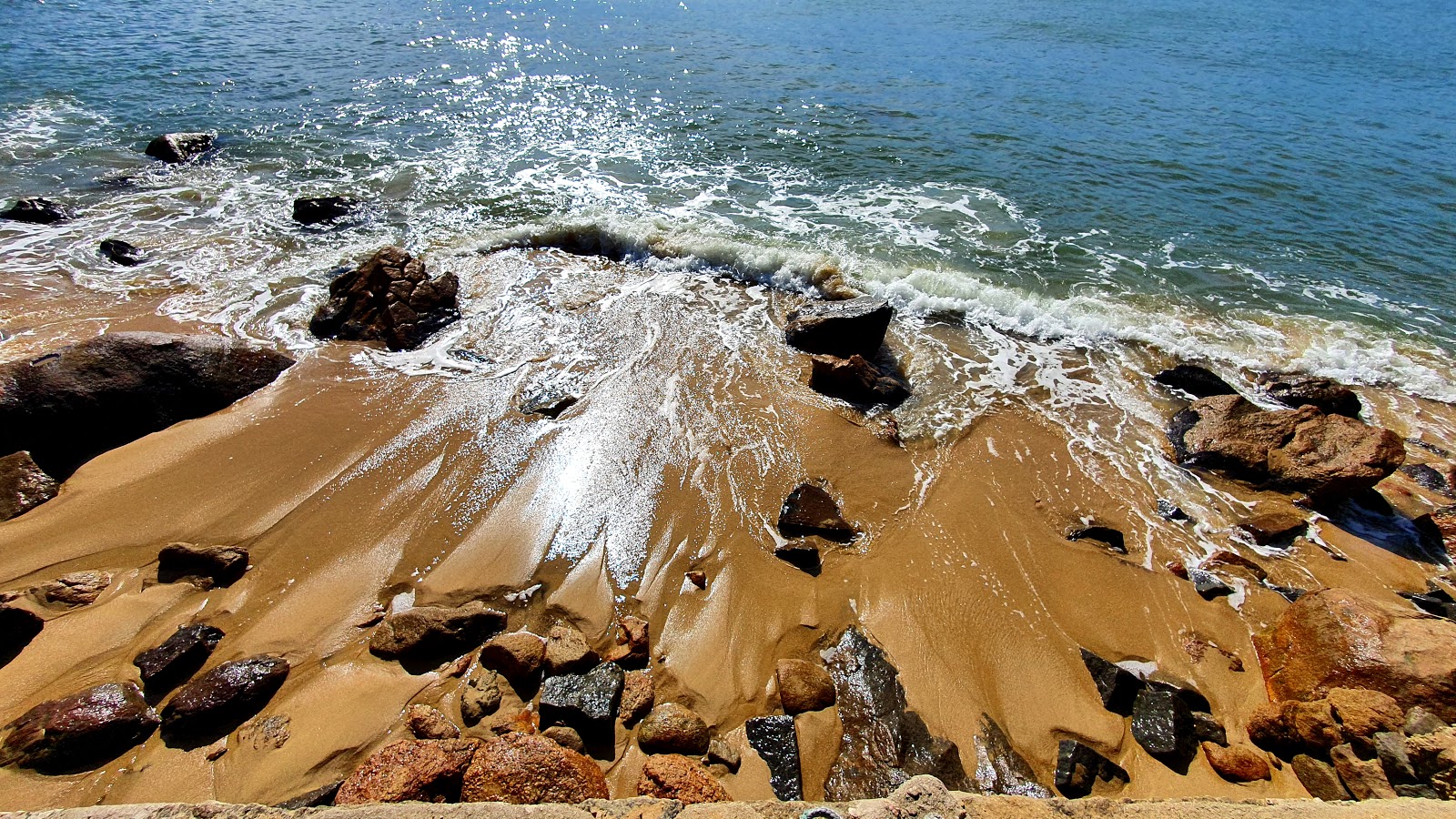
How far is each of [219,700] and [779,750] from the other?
3.38 meters

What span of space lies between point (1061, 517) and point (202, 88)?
76.1ft

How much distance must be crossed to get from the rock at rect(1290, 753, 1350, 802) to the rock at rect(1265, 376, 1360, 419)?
5.19 m

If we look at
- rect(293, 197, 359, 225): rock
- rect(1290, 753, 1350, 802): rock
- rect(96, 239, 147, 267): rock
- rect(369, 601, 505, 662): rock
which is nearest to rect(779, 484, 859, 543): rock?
rect(369, 601, 505, 662): rock

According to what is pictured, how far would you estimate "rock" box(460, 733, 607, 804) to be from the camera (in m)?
2.96

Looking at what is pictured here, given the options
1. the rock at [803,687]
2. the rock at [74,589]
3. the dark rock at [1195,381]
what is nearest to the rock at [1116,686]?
the rock at [803,687]

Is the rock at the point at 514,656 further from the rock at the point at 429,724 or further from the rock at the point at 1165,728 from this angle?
the rock at the point at 1165,728

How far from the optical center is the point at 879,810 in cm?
244

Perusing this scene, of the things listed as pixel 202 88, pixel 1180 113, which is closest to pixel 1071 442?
pixel 1180 113

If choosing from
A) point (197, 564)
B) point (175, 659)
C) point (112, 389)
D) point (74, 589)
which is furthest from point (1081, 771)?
point (112, 389)

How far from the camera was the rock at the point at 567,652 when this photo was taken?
3936 mm

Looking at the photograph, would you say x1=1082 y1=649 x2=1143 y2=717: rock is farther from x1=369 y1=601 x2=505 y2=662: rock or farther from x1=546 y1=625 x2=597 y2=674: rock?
x1=369 y1=601 x2=505 y2=662: rock

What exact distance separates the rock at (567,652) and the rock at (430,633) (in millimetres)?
510

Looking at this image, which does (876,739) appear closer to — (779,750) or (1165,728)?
(779,750)

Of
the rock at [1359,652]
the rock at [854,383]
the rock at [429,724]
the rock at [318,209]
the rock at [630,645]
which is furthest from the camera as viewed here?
the rock at [318,209]
